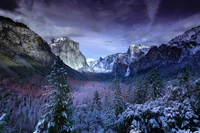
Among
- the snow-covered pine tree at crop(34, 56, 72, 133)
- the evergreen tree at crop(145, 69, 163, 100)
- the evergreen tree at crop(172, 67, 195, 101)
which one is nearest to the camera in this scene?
the evergreen tree at crop(172, 67, 195, 101)

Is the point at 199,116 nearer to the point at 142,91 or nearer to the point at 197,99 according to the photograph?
the point at 197,99

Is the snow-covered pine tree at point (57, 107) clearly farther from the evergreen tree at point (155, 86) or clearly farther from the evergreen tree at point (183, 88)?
the evergreen tree at point (155, 86)

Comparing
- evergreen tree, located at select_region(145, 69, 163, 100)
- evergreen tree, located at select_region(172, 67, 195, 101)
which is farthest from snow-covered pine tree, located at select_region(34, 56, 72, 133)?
evergreen tree, located at select_region(145, 69, 163, 100)

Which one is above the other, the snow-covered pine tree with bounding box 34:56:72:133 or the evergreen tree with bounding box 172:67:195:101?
the evergreen tree with bounding box 172:67:195:101

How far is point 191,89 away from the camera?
834cm

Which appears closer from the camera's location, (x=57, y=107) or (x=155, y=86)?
(x=57, y=107)

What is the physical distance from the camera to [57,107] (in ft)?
43.8

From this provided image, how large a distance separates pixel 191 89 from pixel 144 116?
10.9 ft

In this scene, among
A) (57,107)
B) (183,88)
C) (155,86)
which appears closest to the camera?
(183,88)

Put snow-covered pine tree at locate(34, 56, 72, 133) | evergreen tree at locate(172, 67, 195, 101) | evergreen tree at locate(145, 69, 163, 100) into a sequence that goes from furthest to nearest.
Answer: evergreen tree at locate(145, 69, 163, 100) → snow-covered pine tree at locate(34, 56, 72, 133) → evergreen tree at locate(172, 67, 195, 101)

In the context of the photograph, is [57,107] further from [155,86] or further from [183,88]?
[155,86]

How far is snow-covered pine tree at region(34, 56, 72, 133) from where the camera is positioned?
504 inches

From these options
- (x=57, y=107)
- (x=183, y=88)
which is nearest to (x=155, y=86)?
(x=183, y=88)

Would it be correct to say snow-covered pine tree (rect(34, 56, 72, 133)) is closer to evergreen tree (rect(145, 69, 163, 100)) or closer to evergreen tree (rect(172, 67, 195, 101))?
evergreen tree (rect(172, 67, 195, 101))
